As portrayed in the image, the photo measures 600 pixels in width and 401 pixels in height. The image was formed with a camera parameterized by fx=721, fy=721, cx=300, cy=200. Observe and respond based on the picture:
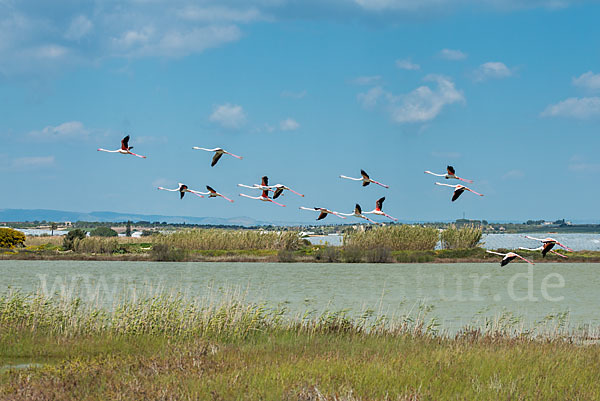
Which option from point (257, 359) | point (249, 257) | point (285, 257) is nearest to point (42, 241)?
point (249, 257)

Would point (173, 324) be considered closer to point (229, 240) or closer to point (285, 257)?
point (285, 257)

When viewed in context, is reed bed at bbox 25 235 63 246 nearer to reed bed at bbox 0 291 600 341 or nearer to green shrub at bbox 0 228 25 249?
green shrub at bbox 0 228 25 249

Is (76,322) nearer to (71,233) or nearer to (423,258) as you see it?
(423,258)

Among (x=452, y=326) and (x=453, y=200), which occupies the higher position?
(x=453, y=200)

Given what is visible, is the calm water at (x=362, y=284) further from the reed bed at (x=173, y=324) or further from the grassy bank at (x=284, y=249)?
the reed bed at (x=173, y=324)

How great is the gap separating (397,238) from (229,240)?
1580 cm

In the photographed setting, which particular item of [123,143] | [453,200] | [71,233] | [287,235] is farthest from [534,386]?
[71,233]

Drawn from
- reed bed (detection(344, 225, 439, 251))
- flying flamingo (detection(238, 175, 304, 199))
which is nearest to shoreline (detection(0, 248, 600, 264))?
reed bed (detection(344, 225, 439, 251))

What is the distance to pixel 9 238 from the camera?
6794cm

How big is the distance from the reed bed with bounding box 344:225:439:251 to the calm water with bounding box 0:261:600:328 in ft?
15.7

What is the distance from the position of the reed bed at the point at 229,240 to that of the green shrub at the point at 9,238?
1294 cm

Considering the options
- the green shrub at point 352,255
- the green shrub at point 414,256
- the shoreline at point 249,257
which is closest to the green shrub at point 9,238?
the shoreline at point 249,257

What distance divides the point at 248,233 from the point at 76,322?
50603 mm

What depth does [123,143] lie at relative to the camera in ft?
36.2
